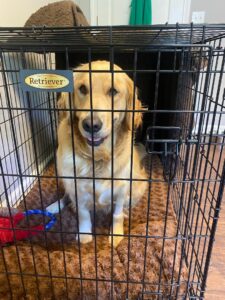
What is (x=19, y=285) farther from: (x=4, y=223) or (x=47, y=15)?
(x=47, y=15)

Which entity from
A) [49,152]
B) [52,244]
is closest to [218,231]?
[52,244]

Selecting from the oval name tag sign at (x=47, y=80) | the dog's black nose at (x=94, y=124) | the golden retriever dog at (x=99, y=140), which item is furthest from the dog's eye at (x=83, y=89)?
the oval name tag sign at (x=47, y=80)

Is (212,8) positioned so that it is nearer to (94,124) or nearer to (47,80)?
(94,124)

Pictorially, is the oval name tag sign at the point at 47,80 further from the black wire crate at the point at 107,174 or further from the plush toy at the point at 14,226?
the plush toy at the point at 14,226

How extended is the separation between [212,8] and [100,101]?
2.14 metres

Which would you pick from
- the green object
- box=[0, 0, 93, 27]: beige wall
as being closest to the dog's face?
box=[0, 0, 93, 27]: beige wall

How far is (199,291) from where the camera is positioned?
3.01 feet

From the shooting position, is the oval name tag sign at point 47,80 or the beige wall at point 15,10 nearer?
the oval name tag sign at point 47,80

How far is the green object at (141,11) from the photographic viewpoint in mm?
2580

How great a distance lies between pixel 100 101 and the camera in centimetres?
88

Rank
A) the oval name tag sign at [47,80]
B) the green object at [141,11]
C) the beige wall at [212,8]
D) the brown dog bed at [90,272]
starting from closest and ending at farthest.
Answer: the oval name tag sign at [47,80] → the brown dog bed at [90,272] → the beige wall at [212,8] → the green object at [141,11]

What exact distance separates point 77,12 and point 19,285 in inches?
52.1

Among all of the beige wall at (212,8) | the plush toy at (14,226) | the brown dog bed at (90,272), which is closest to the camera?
the brown dog bed at (90,272)

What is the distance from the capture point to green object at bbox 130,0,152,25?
258 cm
